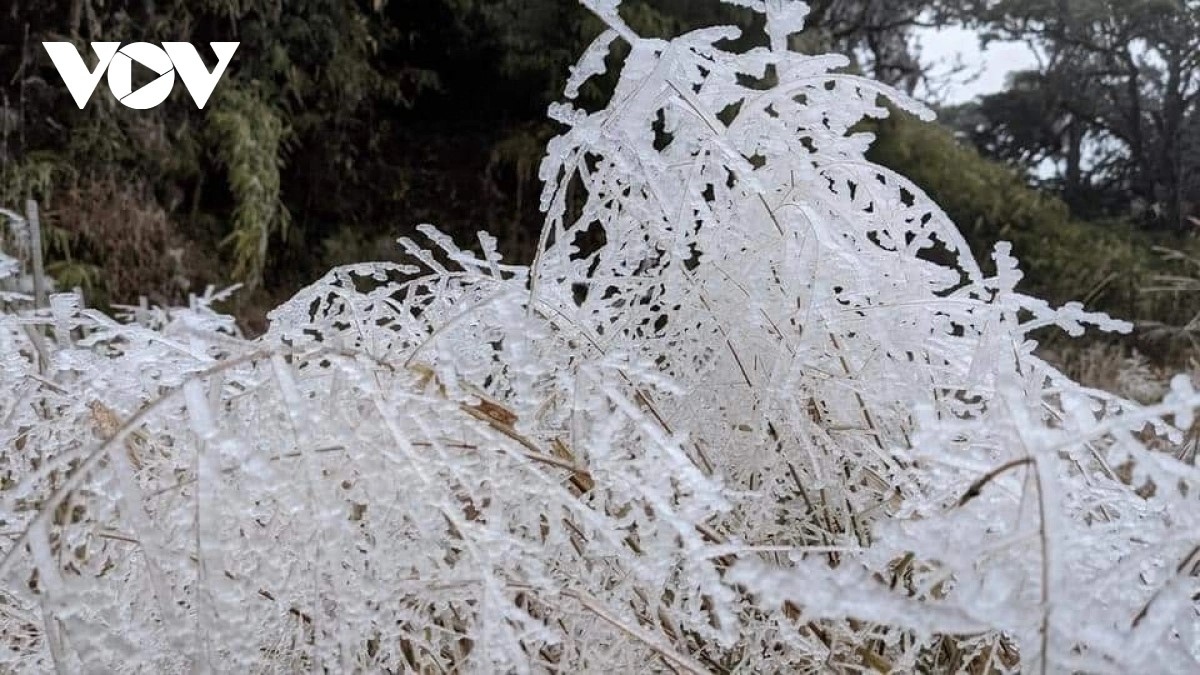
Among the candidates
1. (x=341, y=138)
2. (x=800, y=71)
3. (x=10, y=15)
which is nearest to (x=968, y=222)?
(x=341, y=138)

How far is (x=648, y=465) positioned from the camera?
0.31 metres

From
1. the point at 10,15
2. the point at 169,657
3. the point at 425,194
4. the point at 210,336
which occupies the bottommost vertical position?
the point at 425,194

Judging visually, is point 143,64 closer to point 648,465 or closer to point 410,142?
point 410,142

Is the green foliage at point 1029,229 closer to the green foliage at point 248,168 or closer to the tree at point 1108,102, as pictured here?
the tree at point 1108,102

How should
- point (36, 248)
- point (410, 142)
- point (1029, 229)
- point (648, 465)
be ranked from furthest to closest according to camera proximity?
point (1029, 229), point (410, 142), point (36, 248), point (648, 465)

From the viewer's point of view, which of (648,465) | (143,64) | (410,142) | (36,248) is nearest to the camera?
(648,465)

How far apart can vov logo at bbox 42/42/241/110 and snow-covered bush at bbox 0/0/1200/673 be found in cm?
360

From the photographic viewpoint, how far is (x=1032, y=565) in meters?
0.26

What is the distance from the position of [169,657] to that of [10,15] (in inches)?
158

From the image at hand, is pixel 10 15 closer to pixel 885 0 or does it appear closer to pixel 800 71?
pixel 800 71

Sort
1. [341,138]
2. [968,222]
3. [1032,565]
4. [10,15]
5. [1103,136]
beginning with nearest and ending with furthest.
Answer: [1032,565] < [10,15] < [341,138] < [968,222] < [1103,136]

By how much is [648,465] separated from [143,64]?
4.18m

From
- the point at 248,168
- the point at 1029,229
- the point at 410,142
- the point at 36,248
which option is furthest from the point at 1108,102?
the point at 36,248

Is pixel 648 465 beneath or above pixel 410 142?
above
